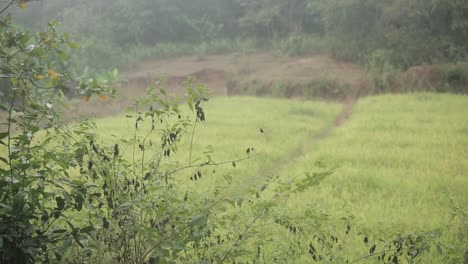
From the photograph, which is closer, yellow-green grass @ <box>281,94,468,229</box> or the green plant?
the green plant

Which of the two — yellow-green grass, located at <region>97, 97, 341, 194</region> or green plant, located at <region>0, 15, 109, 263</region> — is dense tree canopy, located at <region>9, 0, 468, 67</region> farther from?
green plant, located at <region>0, 15, 109, 263</region>

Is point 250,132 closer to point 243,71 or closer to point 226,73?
point 226,73

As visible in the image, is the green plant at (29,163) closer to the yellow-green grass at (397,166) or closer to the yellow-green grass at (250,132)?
the yellow-green grass at (397,166)

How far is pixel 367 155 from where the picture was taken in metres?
8.33

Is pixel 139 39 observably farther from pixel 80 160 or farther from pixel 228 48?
pixel 80 160

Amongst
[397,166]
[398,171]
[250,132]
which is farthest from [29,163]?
[250,132]

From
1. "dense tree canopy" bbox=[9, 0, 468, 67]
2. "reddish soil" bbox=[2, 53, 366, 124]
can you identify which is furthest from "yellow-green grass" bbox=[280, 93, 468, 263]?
"dense tree canopy" bbox=[9, 0, 468, 67]

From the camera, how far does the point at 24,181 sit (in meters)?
2.10

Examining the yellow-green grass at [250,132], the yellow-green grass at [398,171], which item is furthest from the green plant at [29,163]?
the yellow-green grass at [250,132]

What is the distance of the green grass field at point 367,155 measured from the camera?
5145 millimetres

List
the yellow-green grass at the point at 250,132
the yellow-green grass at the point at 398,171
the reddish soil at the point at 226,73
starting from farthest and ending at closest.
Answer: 1. the reddish soil at the point at 226,73
2. the yellow-green grass at the point at 250,132
3. the yellow-green grass at the point at 398,171

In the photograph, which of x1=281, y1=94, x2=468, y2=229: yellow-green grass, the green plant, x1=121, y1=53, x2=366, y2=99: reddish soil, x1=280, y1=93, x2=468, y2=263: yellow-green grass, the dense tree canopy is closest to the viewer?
the green plant

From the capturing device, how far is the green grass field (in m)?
5.14

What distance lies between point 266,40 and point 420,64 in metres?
13.7
